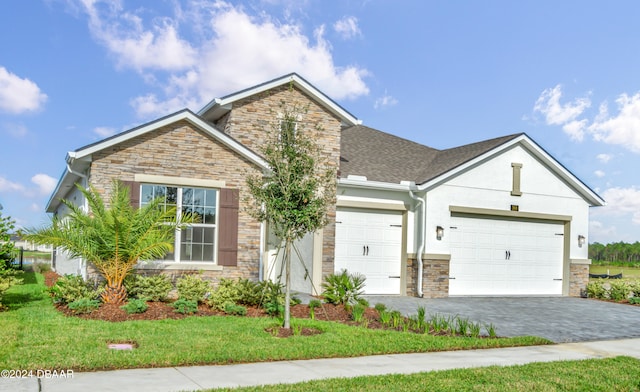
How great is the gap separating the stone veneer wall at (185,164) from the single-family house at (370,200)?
0.02 meters

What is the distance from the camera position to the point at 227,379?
23.5 feet

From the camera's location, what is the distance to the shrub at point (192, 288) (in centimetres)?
1255

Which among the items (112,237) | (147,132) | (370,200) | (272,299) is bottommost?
(272,299)

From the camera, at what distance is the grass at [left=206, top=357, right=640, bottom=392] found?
6.99 m

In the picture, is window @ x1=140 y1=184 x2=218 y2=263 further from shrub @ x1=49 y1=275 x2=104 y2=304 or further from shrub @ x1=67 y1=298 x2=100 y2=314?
shrub @ x1=67 y1=298 x2=100 y2=314

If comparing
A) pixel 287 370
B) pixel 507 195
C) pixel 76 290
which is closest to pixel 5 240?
pixel 76 290

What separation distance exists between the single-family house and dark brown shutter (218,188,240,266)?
0.02 metres

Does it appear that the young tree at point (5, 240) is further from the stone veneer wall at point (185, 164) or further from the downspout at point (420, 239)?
the downspout at point (420, 239)

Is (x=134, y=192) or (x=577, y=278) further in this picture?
(x=577, y=278)

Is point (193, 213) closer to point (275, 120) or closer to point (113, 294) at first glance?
point (113, 294)

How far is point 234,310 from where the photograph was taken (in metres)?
12.0

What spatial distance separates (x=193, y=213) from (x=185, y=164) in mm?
1158

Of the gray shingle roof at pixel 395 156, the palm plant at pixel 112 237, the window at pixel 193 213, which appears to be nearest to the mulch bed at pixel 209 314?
the palm plant at pixel 112 237

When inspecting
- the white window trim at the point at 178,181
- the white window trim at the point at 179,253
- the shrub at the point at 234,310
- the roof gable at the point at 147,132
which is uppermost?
the roof gable at the point at 147,132
